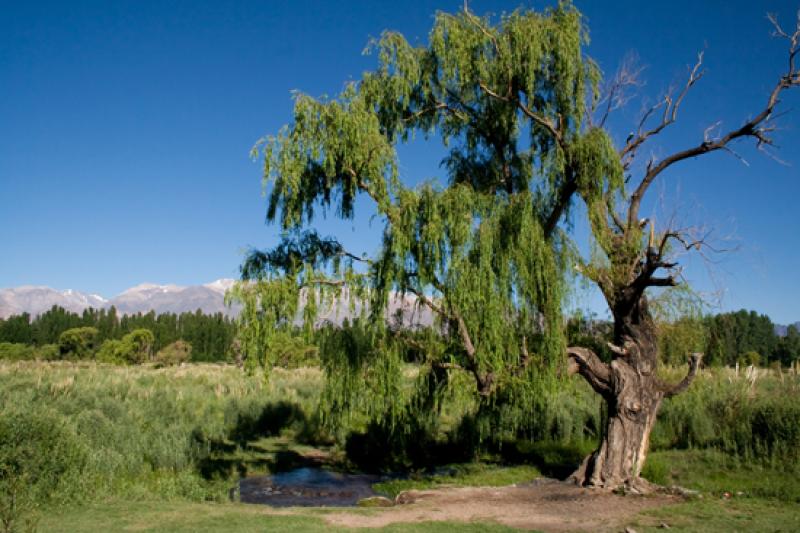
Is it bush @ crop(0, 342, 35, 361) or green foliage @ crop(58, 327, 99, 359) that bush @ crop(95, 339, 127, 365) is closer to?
bush @ crop(0, 342, 35, 361)

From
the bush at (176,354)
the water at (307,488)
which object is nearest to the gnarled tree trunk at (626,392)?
the water at (307,488)

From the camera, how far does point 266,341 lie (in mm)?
12531

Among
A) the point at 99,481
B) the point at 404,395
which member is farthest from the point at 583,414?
the point at 99,481

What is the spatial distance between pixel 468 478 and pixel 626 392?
4.41 meters

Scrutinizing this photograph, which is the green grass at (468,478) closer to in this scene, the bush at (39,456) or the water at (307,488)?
the water at (307,488)

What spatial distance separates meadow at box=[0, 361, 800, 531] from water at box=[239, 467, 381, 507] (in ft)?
1.82

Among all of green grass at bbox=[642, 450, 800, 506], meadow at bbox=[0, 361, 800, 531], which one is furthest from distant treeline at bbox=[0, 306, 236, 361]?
green grass at bbox=[642, 450, 800, 506]

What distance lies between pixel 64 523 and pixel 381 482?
8.71 metres

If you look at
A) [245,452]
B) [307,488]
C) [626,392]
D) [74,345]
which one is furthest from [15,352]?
[626,392]

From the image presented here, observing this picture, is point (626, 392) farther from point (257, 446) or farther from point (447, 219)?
point (257, 446)

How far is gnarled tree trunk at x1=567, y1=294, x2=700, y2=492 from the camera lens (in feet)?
41.3

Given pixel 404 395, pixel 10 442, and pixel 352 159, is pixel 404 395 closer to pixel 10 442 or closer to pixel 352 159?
pixel 352 159

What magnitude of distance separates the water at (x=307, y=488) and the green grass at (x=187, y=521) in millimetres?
3775

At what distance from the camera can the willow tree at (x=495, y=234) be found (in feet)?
40.7
